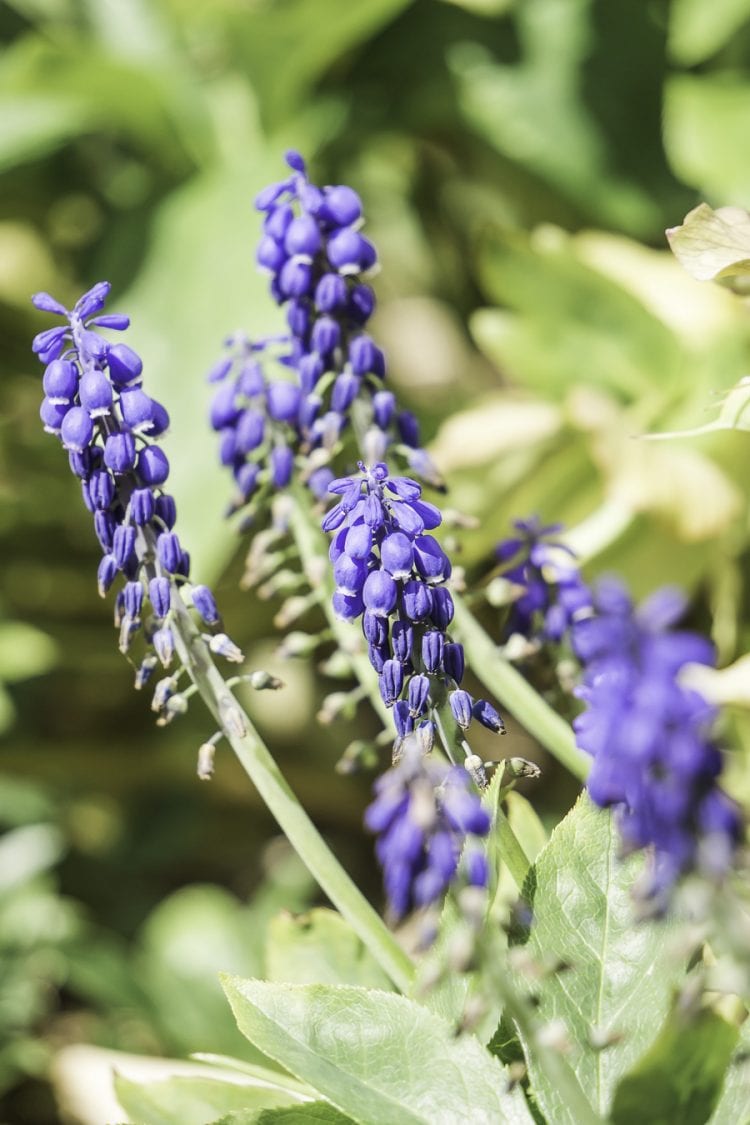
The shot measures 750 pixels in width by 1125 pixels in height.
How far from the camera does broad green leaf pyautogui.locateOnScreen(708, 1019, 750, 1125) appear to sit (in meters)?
0.51

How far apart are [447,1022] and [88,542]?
1053 millimetres

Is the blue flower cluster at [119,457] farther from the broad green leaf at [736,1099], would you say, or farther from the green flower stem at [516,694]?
the broad green leaf at [736,1099]

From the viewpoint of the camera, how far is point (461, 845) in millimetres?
491

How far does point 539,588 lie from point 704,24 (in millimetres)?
853

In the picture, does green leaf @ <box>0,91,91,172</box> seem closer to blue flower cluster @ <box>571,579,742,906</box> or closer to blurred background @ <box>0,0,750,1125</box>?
blurred background @ <box>0,0,750,1125</box>

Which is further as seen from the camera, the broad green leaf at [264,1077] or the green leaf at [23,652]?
the green leaf at [23,652]

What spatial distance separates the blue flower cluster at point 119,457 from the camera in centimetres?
55

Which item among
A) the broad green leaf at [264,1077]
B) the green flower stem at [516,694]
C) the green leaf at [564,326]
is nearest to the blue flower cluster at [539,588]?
the green flower stem at [516,694]

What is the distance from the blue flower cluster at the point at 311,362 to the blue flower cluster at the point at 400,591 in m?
0.13

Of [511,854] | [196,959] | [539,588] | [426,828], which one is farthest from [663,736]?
[196,959]

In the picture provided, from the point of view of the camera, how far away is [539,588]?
72 centimetres

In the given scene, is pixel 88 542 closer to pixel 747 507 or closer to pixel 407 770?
pixel 747 507

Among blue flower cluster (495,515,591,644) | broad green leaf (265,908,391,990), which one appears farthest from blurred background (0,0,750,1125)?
broad green leaf (265,908,391,990)

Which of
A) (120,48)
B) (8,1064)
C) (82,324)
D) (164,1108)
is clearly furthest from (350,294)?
(120,48)
